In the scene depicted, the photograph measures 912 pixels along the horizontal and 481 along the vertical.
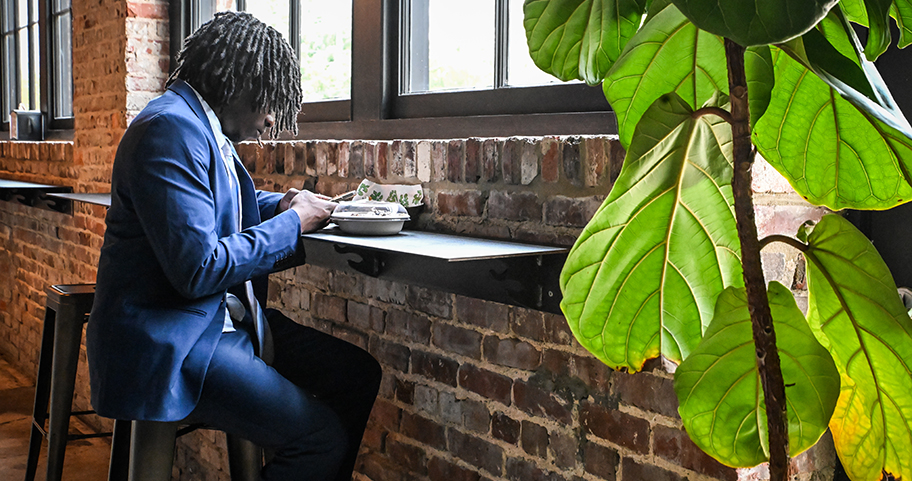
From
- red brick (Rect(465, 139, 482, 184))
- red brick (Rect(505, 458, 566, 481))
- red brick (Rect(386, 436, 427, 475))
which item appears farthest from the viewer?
red brick (Rect(386, 436, 427, 475))

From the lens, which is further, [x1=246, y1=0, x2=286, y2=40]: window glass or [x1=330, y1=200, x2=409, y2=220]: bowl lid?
[x1=246, y1=0, x2=286, y2=40]: window glass

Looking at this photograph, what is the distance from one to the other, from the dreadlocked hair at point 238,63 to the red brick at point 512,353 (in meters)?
0.85

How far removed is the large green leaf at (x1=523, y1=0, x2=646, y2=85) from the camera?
0.97m

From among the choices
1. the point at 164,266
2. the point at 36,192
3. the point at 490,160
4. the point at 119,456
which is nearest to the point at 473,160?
the point at 490,160

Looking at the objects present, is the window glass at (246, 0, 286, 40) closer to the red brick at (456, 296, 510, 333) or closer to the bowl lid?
the bowl lid

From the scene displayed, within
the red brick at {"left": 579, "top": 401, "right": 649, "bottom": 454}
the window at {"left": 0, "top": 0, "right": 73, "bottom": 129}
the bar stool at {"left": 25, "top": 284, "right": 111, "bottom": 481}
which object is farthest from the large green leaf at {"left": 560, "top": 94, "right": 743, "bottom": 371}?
the window at {"left": 0, "top": 0, "right": 73, "bottom": 129}

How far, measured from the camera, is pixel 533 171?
5.48 ft

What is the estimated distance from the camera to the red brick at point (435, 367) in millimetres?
1921

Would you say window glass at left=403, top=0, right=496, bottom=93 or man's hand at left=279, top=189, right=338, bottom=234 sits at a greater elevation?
window glass at left=403, top=0, right=496, bottom=93

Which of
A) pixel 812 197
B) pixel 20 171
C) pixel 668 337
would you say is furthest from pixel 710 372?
pixel 20 171

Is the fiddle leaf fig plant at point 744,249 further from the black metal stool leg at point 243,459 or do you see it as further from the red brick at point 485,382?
the black metal stool leg at point 243,459

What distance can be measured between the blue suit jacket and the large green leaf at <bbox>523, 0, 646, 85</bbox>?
0.90 m

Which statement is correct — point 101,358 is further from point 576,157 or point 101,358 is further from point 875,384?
point 875,384

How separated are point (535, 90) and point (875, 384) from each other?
45.7 inches
